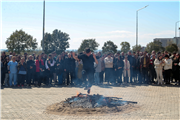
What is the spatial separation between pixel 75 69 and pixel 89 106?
6.64 meters

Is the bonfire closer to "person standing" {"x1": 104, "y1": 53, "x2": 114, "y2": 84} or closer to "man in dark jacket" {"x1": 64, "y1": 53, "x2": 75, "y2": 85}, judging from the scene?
"man in dark jacket" {"x1": 64, "y1": 53, "x2": 75, "y2": 85}

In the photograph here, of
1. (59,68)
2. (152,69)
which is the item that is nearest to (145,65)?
(152,69)

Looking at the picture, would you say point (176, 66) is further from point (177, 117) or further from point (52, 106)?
point (52, 106)

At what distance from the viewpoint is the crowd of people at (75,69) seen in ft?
43.5

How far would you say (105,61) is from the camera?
1388 cm

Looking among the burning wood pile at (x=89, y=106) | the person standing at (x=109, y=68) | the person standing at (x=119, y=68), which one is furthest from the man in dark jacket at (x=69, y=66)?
the burning wood pile at (x=89, y=106)

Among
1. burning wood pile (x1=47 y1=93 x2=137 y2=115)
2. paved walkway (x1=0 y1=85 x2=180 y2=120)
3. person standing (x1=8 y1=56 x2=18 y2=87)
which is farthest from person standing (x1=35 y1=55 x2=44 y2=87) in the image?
burning wood pile (x1=47 y1=93 x2=137 y2=115)

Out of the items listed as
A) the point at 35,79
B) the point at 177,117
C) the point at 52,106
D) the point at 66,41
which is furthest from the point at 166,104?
the point at 66,41

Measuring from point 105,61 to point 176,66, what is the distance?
489 centimetres

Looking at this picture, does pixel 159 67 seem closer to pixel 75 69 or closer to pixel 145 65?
pixel 145 65

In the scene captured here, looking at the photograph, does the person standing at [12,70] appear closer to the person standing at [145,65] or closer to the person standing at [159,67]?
the person standing at [145,65]

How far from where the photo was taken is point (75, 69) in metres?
14.1

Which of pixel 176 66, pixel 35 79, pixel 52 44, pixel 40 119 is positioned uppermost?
pixel 52 44

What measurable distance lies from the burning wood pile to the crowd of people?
526 centimetres
